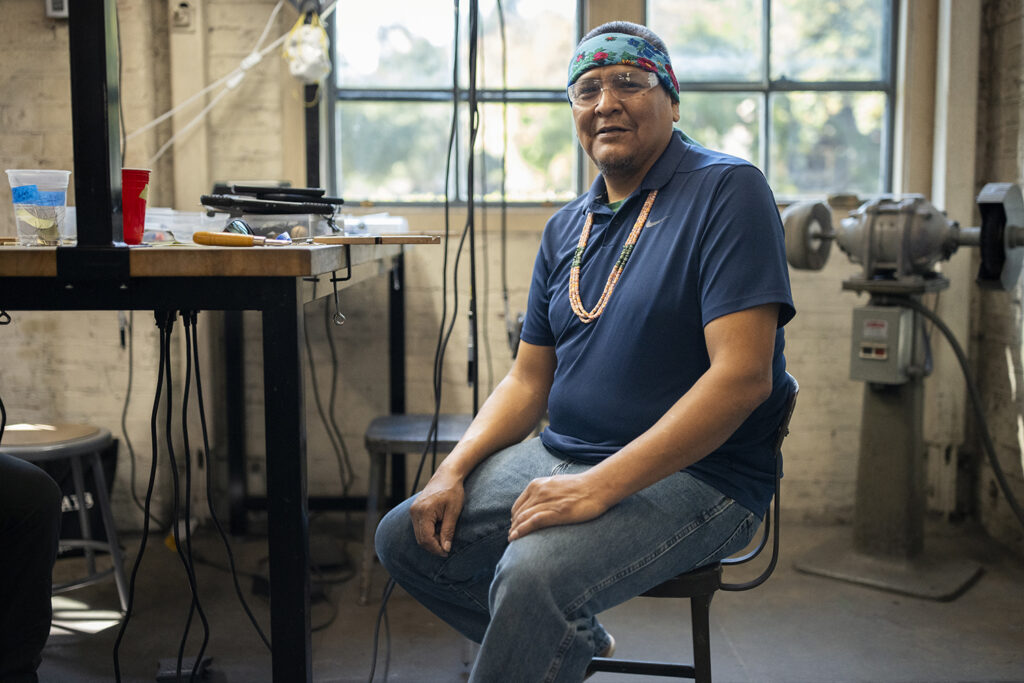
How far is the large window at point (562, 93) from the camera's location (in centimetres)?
329

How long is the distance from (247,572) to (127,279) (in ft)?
5.57

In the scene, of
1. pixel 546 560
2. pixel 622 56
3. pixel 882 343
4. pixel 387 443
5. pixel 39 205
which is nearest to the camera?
pixel 546 560

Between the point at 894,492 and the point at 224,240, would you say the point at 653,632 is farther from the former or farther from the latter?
the point at 224,240

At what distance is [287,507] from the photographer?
136 cm

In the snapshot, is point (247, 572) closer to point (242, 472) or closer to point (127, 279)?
point (242, 472)

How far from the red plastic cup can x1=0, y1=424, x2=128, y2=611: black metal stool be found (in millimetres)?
1023

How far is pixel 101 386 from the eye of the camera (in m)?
3.13

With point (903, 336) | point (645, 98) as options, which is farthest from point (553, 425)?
point (903, 336)

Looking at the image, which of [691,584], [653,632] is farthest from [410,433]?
[691,584]

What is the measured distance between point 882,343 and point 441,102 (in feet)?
5.79

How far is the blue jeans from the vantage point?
1.24 meters

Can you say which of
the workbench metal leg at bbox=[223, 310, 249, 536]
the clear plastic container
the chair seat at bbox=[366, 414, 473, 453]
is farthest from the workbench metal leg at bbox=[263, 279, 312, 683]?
the workbench metal leg at bbox=[223, 310, 249, 536]

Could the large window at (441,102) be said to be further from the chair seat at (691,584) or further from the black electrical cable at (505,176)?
the chair seat at (691,584)

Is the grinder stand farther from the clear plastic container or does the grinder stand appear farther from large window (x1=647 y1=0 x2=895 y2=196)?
the clear plastic container
